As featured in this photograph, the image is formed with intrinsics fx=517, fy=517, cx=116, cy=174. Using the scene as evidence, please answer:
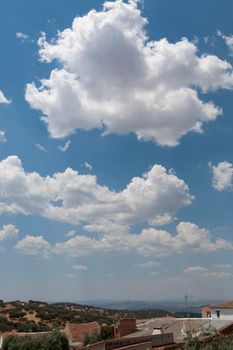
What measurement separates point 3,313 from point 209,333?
85346 millimetres

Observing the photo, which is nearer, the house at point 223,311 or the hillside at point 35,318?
the house at point 223,311

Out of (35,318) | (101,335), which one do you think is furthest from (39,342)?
(35,318)

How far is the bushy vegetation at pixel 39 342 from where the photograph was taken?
55.0m

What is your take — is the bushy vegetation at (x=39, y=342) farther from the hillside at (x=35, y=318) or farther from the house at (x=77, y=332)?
the hillside at (x=35, y=318)

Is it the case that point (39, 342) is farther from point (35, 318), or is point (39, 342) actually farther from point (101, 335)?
point (35, 318)

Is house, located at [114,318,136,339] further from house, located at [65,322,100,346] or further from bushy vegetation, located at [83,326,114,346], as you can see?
house, located at [65,322,100,346]

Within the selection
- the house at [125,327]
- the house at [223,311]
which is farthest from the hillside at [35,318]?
the house at [125,327]

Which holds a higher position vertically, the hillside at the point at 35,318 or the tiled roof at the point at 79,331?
the hillside at the point at 35,318

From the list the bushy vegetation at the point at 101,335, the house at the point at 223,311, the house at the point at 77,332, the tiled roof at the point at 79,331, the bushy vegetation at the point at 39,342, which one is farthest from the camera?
the tiled roof at the point at 79,331

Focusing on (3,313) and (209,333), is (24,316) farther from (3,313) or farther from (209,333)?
(209,333)

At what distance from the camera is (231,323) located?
149 ft

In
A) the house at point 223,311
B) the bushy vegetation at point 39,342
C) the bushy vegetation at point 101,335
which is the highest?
the house at point 223,311

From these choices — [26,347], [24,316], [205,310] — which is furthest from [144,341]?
[24,316]

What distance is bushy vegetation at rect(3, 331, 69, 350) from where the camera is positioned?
5500 cm
